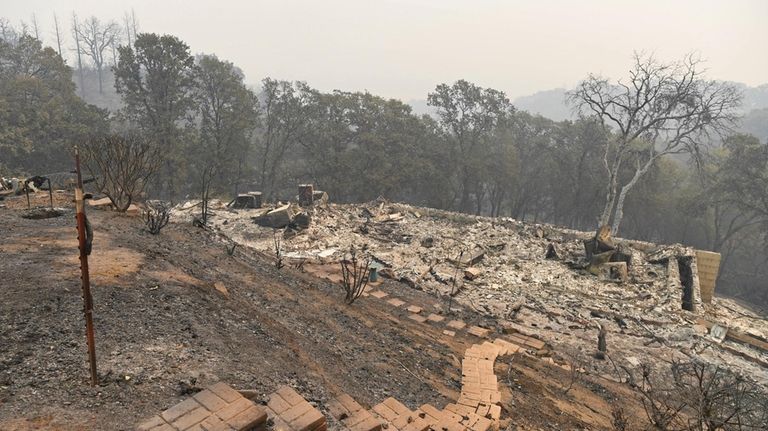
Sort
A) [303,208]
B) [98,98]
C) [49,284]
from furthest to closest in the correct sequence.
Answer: [98,98]
[303,208]
[49,284]

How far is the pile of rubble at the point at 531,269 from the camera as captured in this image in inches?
351

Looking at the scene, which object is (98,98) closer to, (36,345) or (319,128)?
(319,128)

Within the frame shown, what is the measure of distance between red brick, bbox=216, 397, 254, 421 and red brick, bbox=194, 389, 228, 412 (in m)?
0.05

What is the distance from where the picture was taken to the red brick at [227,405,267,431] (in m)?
2.83

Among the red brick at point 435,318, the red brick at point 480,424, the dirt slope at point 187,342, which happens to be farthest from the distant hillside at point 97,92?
the red brick at point 480,424

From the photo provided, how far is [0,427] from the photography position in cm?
268

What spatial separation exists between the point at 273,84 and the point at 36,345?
24.3 meters

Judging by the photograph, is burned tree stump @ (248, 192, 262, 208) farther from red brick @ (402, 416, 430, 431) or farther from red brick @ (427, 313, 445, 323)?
red brick @ (402, 416, 430, 431)

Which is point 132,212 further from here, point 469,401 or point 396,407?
point 469,401

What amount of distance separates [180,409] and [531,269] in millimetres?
11739

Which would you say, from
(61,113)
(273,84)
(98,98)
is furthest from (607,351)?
(98,98)

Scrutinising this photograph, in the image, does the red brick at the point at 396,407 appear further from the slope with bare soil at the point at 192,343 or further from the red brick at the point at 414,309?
the red brick at the point at 414,309

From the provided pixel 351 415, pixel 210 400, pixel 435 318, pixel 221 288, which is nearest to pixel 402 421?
pixel 351 415

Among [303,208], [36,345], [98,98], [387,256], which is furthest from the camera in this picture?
[98,98]
